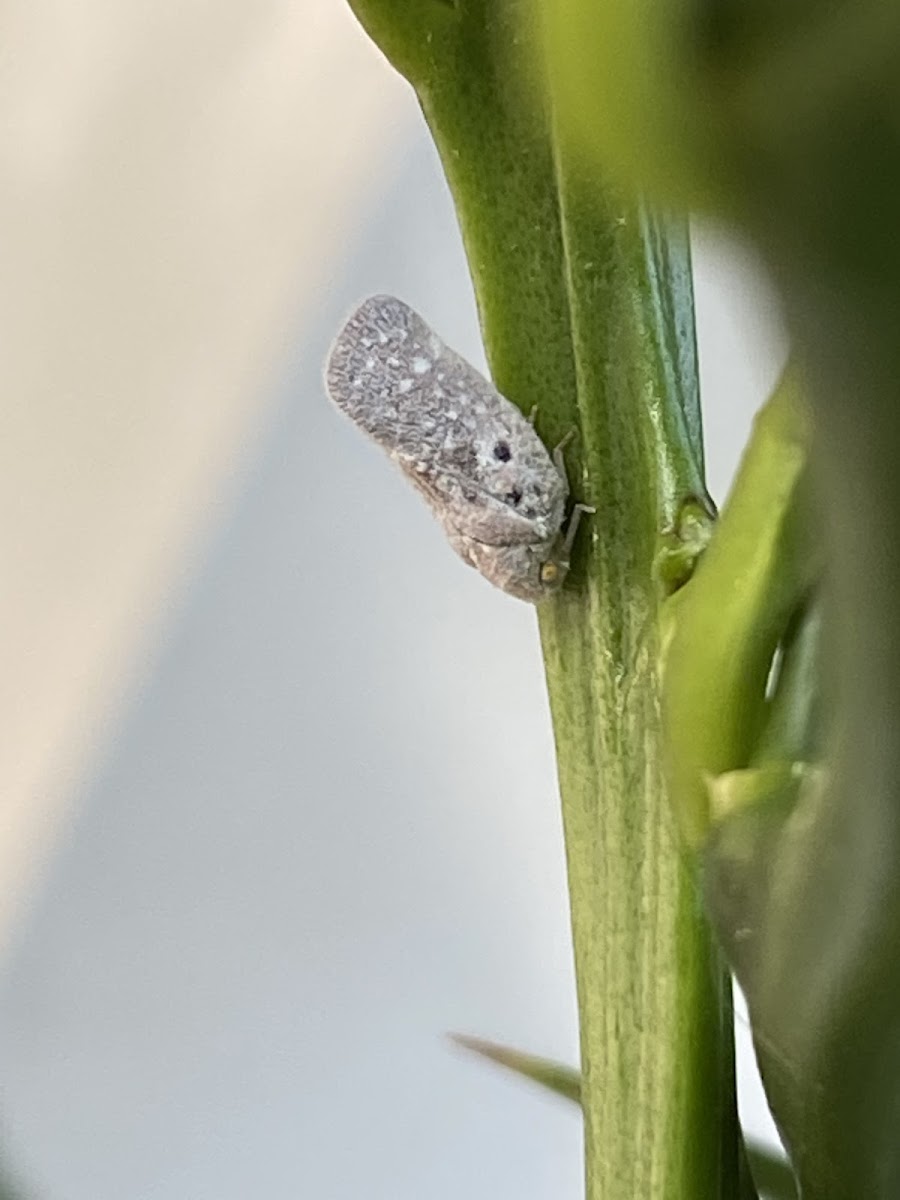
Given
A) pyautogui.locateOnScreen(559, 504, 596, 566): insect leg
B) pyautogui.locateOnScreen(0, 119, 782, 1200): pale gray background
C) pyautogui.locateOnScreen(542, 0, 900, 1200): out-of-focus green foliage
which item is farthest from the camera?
pyautogui.locateOnScreen(0, 119, 782, 1200): pale gray background

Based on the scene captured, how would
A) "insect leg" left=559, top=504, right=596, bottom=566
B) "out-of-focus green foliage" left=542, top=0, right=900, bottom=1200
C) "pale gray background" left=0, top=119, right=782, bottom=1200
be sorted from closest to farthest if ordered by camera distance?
"out-of-focus green foliage" left=542, top=0, right=900, bottom=1200 < "insect leg" left=559, top=504, right=596, bottom=566 < "pale gray background" left=0, top=119, right=782, bottom=1200

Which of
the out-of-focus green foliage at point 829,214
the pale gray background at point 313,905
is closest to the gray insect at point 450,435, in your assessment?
the out-of-focus green foliage at point 829,214

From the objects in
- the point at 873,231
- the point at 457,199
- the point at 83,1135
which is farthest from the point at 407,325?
the point at 83,1135

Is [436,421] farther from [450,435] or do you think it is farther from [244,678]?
[244,678]

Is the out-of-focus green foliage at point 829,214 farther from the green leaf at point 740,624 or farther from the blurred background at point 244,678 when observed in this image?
the blurred background at point 244,678

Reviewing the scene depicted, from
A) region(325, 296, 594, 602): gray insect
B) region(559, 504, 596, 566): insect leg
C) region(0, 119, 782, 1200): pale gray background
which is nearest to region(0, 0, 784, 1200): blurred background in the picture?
region(0, 119, 782, 1200): pale gray background

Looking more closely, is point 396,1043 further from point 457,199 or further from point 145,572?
point 457,199

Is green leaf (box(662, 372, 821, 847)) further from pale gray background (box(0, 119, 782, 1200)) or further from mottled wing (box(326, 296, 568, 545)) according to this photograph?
pale gray background (box(0, 119, 782, 1200))

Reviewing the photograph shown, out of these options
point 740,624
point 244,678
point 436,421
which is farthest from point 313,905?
point 740,624
